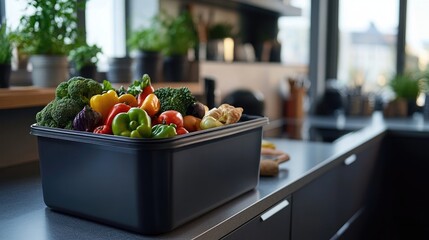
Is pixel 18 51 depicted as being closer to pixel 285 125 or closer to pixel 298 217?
pixel 298 217

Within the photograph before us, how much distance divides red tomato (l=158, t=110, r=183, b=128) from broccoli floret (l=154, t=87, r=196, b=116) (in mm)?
57

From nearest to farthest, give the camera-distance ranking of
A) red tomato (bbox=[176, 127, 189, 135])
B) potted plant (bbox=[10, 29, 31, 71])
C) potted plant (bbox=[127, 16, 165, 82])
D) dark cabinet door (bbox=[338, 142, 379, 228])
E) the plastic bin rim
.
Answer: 1. the plastic bin rim
2. red tomato (bbox=[176, 127, 189, 135])
3. potted plant (bbox=[10, 29, 31, 71])
4. dark cabinet door (bbox=[338, 142, 379, 228])
5. potted plant (bbox=[127, 16, 165, 82])

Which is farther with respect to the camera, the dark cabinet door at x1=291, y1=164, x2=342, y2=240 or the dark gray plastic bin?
the dark cabinet door at x1=291, y1=164, x2=342, y2=240

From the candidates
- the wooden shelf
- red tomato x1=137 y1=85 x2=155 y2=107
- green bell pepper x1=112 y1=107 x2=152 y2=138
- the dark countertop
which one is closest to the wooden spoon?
the dark countertop

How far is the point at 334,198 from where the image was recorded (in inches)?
68.6

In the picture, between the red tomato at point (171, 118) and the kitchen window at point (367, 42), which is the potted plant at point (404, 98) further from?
the red tomato at point (171, 118)

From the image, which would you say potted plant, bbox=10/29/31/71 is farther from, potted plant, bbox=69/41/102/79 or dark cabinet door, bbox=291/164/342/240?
dark cabinet door, bbox=291/164/342/240

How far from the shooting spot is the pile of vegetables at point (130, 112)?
2.95 feet

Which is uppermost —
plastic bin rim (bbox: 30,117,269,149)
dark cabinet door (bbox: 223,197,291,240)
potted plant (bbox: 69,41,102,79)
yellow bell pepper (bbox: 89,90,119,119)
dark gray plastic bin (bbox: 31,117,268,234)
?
potted plant (bbox: 69,41,102,79)

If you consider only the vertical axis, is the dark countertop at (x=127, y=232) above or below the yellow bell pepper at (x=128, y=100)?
below

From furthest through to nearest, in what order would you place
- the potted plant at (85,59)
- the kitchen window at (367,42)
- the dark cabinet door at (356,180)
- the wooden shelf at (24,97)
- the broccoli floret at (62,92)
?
1. the kitchen window at (367,42)
2. the dark cabinet door at (356,180)
3. the potted plant at (85,59)
4. the wooden shelf at (24,97)
5. the broccoli floret at (62,92)

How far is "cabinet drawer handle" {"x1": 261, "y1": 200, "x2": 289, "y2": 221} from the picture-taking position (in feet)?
3.78

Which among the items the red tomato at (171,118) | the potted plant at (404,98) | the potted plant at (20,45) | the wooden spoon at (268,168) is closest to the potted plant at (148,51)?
the potted plant at (20,45)

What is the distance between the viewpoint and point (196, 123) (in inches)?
41.4
